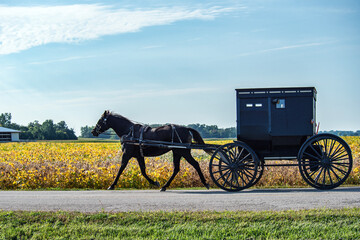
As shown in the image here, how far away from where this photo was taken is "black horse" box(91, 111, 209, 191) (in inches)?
456

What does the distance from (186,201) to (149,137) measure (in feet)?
10.1

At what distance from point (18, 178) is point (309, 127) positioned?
8.96 m

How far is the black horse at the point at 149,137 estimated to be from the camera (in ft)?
38.0

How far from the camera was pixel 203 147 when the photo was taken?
37.2 feet

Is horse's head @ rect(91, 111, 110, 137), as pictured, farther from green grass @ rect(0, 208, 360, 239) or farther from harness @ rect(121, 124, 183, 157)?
green grass @ rect(0, 208, 360, 239)

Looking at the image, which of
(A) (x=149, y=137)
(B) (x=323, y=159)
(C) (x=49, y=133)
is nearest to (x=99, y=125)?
(A) (x=149, y=137)

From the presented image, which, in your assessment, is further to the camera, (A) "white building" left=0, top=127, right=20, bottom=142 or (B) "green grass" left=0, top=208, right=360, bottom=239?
(A) "white building" left=0, top=127, right=20, bottom=142

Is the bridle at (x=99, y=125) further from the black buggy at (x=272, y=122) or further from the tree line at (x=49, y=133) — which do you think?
the tree line at (x=49, y=133)

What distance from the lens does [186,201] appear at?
30.3 feet

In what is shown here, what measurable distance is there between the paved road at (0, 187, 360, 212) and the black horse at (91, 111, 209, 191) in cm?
126

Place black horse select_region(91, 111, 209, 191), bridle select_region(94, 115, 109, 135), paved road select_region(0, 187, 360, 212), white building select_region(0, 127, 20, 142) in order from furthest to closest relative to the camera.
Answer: white building select_region(0, 127, 20, 142), bridle select_region(94, 115, 109, 135), black horse select_region(91, 111, 209, 191), paved road select_region(0, 187, 360, 212)

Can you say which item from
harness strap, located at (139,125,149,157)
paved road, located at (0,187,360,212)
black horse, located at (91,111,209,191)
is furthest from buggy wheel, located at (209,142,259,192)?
harness strap, located at (139,125,149,157)

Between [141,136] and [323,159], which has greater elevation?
[141,136]

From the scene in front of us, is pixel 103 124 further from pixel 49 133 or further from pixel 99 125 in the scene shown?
pixel 49 133
